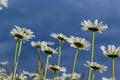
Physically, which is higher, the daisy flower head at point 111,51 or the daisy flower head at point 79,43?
the daisy flower head at point 79,43

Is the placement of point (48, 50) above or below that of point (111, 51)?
above

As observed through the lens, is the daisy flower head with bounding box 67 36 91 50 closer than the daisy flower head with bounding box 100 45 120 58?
No

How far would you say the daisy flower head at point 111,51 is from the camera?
4833 mm

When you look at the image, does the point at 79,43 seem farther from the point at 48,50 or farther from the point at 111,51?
the point at 111,51

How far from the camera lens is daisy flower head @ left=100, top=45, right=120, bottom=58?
4.83 m

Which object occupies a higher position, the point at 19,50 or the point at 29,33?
the point at 29,33

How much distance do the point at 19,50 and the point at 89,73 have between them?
3.57 feet

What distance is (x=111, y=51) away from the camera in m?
4.94

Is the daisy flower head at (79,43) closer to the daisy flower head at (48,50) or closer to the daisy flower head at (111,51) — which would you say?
the daisy flower head at (48,50)

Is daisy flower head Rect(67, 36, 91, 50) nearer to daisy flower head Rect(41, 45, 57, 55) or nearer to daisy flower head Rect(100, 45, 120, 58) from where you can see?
daisy flower head Rect(41, 45, 57, 55)

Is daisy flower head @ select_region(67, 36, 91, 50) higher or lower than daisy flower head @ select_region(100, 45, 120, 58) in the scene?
higher

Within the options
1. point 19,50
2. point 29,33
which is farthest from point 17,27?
point 19,50

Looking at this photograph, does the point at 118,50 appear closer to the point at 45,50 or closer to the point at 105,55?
the point at 105,55

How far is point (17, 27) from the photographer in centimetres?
723
